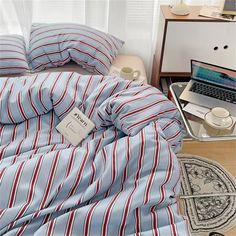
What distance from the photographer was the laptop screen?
1586 mm

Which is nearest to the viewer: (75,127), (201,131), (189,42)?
(75,127)

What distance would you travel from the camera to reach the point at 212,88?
164cm

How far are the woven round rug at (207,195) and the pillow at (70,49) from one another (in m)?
0.67

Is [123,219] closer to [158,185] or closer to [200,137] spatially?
[158,185]

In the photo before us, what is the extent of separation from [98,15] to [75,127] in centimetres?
94

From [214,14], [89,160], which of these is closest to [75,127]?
[89,160]

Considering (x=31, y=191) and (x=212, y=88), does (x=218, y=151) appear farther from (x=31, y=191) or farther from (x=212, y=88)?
(x=31, y=191)

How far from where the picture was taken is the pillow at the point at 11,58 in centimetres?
179

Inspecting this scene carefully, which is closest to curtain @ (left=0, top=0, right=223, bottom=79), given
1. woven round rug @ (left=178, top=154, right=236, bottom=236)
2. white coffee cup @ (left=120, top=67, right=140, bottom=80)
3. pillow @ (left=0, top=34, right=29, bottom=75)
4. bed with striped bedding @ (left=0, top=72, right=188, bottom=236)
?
pillow @ (left=0, top=34, right=29, bottom=75)

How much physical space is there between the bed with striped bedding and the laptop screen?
12.4 inches

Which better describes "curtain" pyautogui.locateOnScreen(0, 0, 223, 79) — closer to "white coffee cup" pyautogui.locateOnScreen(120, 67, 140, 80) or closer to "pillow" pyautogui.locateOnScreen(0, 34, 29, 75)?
"pillow" pyautogui.locateOnScreen(0, 34, 29, 75)

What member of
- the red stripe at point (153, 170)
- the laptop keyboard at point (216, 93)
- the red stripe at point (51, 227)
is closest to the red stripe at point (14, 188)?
the red stripe at point (51, 227)

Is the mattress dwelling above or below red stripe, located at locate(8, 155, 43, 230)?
above

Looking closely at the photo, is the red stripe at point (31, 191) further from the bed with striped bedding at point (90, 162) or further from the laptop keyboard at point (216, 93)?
the laptop keyboard at point (216, 93)
